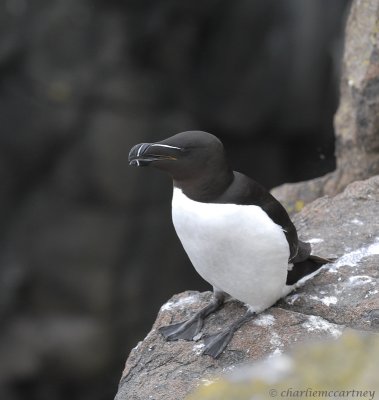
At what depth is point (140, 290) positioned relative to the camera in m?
8.93

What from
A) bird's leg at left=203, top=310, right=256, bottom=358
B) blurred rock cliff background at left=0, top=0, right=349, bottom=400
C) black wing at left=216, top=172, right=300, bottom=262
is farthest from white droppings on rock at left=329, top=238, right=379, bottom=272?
blurred rock cliff background at left=0, top=0, right=349, bottom=400

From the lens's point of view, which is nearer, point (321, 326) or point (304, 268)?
point (321, 326)

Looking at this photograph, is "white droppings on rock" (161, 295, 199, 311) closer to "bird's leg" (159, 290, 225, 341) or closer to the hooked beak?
"bird's leg" (159, 290, 225, 341)

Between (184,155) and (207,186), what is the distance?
0.49ft

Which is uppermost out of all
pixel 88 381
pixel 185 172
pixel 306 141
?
pixel 185 172

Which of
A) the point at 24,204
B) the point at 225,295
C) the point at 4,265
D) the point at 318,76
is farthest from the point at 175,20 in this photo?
the point at 225,295

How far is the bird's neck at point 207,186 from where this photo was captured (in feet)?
10.2

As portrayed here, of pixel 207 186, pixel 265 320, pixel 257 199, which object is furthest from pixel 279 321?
pixel 207 186

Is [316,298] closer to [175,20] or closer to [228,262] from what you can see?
[228,262]

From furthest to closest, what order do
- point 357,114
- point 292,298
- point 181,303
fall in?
point 357,114, point 181,303, point 292,298

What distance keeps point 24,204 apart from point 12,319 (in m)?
1.31

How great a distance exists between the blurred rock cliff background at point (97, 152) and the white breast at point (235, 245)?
18.5 feet

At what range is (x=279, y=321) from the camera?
3383mm

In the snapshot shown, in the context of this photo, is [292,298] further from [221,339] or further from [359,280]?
[221,339]
